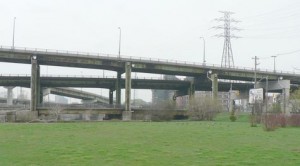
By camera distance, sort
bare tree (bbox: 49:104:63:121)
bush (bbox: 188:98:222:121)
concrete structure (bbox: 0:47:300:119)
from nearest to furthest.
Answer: bush (bbox: 188:98:222:121) → bare tree (bbox: 49:104:63:121) → concrete structure (bbox: 0:47:300:119)

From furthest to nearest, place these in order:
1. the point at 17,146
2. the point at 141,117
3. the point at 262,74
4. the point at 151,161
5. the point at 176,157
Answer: the point at 262,74 → the point at 141,117 → the point at 17,146 → the point at 176,157 → the point at 151,161

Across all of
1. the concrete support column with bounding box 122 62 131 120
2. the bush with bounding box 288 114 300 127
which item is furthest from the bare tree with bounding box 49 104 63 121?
the bush with bounding box 288 114 300 127

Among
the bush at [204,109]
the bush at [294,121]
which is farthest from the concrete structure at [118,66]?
the bush at [294,121]

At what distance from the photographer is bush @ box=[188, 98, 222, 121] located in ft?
260

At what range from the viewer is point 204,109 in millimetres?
80125

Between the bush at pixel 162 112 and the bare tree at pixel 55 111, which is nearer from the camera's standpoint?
the bare tree at pixel 55 111

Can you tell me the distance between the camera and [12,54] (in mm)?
87688

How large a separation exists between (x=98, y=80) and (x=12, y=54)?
34882mm

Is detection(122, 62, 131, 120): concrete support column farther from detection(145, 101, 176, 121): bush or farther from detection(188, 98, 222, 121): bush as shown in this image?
detection(188, 98, 222, 121): bush

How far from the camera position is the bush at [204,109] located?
79.3m

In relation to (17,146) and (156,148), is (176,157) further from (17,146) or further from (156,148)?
(17,146)

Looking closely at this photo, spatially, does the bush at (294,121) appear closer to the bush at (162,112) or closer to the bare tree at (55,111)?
the bush at (162,112)

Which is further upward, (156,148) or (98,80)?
(98,80)

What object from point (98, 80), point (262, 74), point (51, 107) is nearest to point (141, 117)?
point (51, 107)
